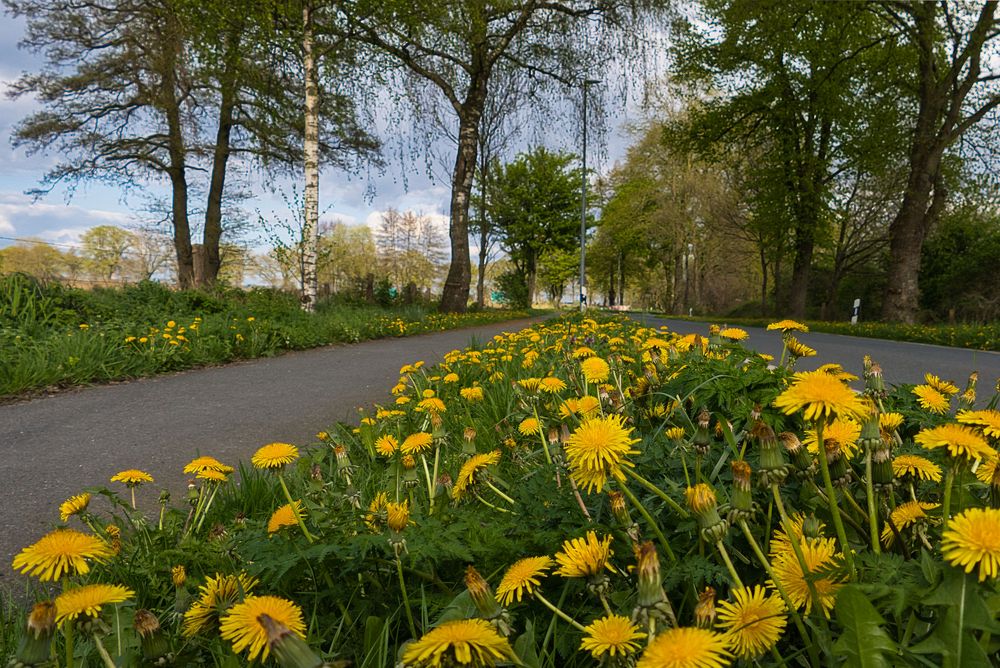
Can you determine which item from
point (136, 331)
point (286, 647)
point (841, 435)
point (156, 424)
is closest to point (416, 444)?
point (286, 647)

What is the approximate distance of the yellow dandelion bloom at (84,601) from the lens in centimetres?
75

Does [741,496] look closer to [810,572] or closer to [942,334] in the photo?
[810,572]

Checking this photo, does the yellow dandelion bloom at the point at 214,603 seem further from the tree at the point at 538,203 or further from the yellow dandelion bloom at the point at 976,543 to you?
the tree at the point at 538,203

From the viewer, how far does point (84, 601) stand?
76cm

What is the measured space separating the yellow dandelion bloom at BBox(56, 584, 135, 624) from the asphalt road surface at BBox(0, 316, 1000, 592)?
1129 mm

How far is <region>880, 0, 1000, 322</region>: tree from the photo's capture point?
10961 mm

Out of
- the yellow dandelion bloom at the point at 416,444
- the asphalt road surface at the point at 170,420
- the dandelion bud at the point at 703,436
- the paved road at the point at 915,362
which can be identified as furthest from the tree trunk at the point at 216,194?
the dandelion bud at the point at 703,436

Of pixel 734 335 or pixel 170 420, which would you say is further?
pixel 170 420

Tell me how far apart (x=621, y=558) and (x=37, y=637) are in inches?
36.3

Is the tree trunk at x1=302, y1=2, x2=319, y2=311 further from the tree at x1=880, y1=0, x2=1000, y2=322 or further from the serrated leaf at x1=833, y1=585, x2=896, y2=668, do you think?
the tree at x1=880, y1=0, x2=1000, y2=322

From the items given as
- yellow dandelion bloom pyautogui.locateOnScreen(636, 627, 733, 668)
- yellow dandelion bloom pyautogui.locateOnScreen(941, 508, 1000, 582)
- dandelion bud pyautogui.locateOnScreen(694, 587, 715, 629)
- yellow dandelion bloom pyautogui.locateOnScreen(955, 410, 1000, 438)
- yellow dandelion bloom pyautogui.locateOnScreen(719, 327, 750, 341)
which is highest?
yellow dandelion bloom pyautogui.locateOnScreen(719, 327, 750, 341)

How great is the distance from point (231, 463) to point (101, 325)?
455 cm

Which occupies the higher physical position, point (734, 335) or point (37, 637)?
point (734, 335)

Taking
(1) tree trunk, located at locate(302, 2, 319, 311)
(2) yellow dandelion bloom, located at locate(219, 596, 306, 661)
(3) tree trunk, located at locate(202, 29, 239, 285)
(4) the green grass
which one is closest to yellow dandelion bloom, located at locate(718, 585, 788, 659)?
(2) yellow dandelion bloom, located at locate(219, 596, 306, 661)
